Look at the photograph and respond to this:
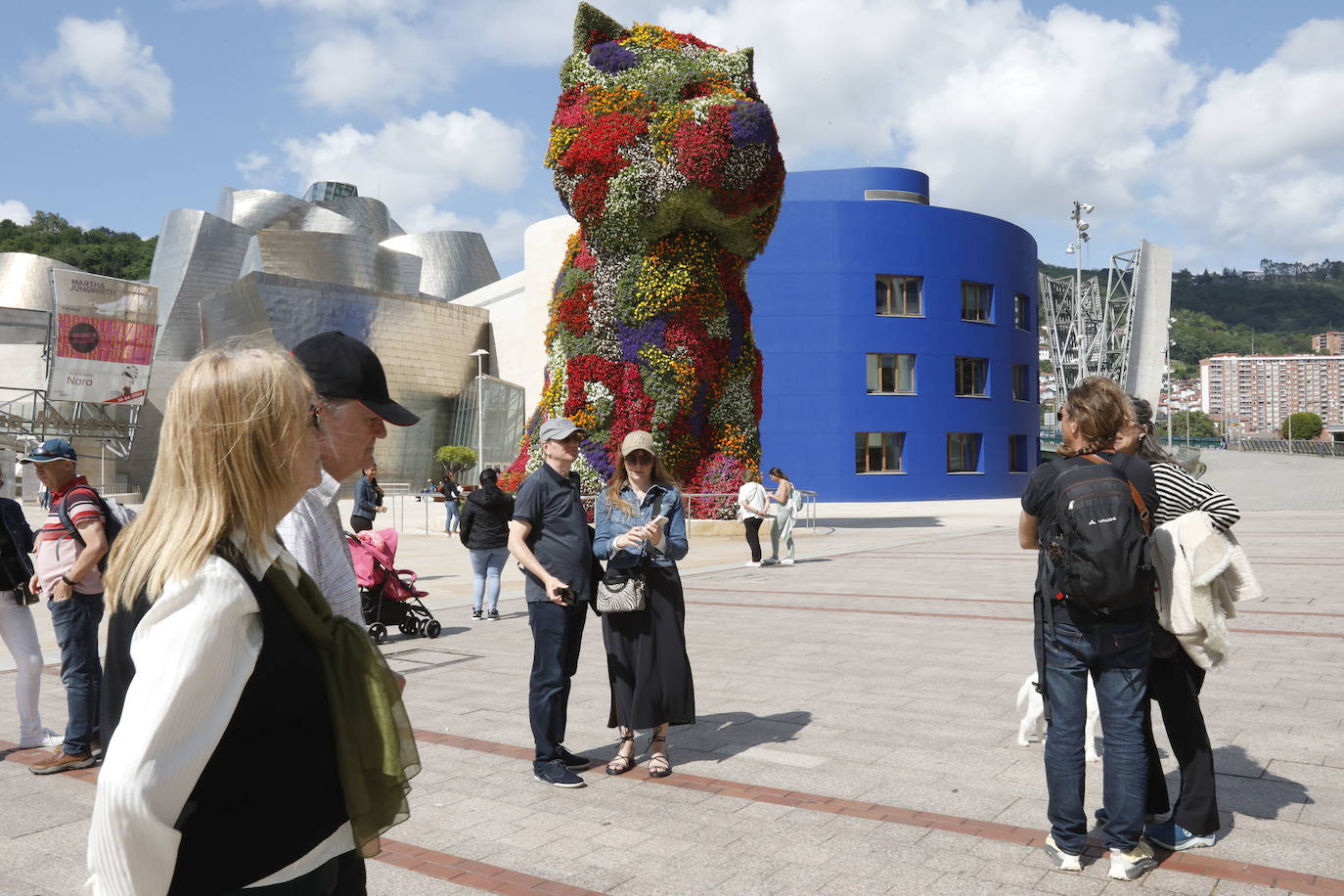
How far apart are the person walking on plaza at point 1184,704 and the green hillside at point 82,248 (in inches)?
3531

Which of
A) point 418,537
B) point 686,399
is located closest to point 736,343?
point 686,399

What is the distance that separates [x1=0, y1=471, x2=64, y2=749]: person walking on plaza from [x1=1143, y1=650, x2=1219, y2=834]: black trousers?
5.57 metres

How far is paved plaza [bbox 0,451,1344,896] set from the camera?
3773 mm

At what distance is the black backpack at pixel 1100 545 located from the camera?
3580 millimetres

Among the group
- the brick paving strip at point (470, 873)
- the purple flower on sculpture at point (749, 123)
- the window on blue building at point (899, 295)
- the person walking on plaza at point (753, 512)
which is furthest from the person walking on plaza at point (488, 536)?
the window on blue building at point (899, 295)

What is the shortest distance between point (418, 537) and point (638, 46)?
39.3 feet

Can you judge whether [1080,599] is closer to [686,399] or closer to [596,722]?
[596,722]

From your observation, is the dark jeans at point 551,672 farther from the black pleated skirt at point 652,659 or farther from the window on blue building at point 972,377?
the window on blue building at point 972,377

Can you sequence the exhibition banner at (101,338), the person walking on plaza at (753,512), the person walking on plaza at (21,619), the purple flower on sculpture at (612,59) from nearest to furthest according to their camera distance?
the person walking on plaza at (21,619) < the person walking on plaza at (753,512) < the purple flower on sculpture at (612,59) < the exhibition banner at (101,338)

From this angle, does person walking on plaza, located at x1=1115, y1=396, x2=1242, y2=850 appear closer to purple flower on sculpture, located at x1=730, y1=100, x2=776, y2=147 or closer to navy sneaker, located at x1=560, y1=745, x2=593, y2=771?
navy sneaker, located at x1=560, y1=745, x2=593, y2=771

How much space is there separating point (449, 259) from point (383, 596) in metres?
71.1

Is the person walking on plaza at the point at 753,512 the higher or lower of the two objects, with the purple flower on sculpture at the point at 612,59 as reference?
lower

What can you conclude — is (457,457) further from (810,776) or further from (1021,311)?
(810,776)

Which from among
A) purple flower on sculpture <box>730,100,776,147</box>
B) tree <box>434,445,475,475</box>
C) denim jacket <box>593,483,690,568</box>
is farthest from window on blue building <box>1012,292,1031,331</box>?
denim jacket <box>593,483,690,568</box>
